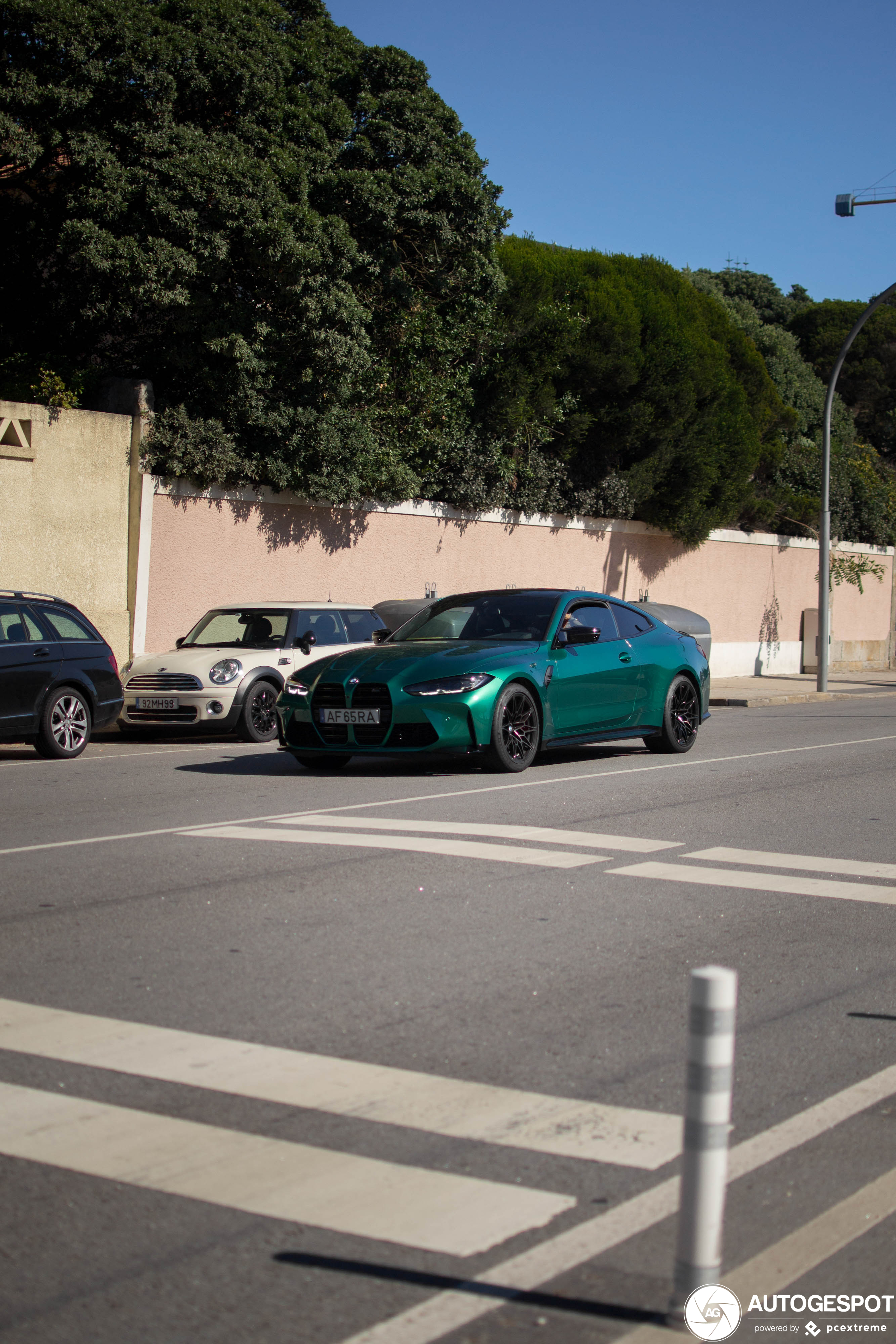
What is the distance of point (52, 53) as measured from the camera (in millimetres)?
17750

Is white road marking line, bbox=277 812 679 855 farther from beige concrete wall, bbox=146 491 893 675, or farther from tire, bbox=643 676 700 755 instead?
beige concrete wall, bbox=146 491 893 675

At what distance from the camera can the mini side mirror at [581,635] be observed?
11.8m

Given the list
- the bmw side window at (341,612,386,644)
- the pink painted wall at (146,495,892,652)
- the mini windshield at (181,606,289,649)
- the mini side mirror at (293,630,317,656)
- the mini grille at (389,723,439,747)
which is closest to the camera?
the mini grille at (389,723,439,747)

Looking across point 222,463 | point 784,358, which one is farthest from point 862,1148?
point 784,358

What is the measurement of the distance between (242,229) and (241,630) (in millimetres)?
5967

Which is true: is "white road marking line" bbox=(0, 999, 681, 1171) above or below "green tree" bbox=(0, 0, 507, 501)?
below

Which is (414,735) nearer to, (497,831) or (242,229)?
(497,831)

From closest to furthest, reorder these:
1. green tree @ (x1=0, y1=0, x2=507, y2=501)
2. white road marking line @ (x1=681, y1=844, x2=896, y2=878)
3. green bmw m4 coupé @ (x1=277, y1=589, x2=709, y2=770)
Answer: white road marking line @ (x1=681, y1=844, x2=896, y2=878), green bmw m4 coupé @ (x1=277, y1=589, x2=709, y2=770), green tree @ (x1=0, y1=0, x2=507, y2=501)

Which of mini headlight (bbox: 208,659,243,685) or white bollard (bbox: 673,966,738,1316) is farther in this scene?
mini headlight (bbox: 208,659,243,685)

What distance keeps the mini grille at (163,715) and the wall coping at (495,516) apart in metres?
4.91

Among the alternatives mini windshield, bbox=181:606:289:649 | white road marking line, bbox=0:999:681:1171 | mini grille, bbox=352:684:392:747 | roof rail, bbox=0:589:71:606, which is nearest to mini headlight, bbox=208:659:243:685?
mini windshield, bbox=181:606:289:649

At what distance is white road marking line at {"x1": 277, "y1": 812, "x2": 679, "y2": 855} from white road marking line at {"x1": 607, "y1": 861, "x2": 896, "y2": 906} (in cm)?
50

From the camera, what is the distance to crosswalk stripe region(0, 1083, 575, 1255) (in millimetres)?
3186

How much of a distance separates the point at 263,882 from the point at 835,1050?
127 inches
